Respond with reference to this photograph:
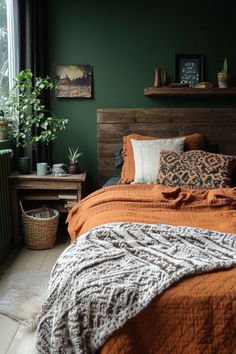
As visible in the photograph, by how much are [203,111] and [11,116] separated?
181 cm

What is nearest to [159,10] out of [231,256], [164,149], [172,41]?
[172,41]

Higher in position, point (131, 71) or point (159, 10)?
point (159, 10)

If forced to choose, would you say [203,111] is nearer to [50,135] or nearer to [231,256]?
[50,135]

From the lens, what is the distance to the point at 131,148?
3098mm

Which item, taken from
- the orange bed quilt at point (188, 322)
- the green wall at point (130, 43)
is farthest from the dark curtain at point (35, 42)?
the orange bed quilt at point (188, 322)

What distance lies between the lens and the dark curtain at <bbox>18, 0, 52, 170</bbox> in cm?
322

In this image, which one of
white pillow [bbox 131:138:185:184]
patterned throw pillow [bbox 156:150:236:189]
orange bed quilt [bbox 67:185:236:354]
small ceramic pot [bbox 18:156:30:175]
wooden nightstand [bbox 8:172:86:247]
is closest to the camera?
orange bed quilt [bbox 67:185:236:354]

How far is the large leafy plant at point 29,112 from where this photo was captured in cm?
310

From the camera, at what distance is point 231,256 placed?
138 centimetres

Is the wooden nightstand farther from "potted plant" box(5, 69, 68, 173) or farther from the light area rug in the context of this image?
the light area rug

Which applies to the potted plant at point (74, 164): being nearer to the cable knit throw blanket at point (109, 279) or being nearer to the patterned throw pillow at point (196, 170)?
the patterned throw pillow at point (196, 170)

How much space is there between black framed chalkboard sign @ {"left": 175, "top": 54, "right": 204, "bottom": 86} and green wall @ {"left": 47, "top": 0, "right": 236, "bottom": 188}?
6 centimetres

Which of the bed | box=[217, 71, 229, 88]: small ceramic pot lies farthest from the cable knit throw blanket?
box=[217, 71, 229, 88]: small ceramic pot

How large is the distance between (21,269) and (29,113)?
1.36m
